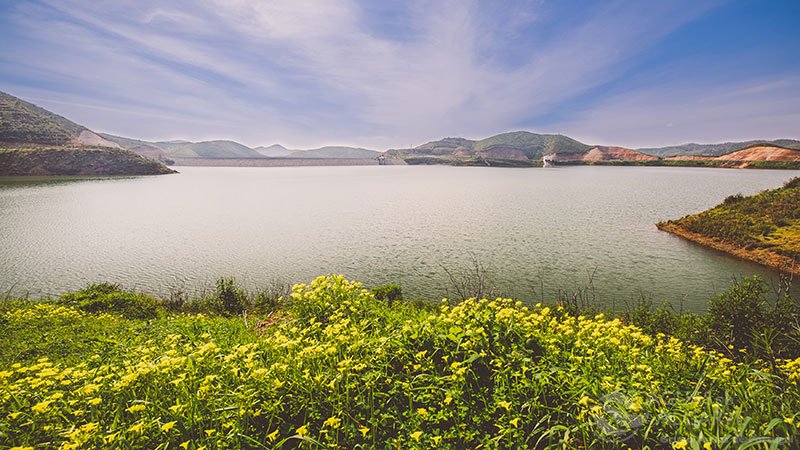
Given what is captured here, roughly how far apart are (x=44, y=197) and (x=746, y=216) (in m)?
99.6

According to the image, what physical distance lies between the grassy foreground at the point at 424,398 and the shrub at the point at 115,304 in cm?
1028

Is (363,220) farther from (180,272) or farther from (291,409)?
(291,409)

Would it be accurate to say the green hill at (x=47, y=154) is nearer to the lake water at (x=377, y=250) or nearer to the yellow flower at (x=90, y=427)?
the lake water at (x=377, y=250)

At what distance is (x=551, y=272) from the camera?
21578mm

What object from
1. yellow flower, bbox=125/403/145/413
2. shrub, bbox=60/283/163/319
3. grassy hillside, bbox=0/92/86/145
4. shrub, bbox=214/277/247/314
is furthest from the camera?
grassy hillside, bbox=0/92/86/145

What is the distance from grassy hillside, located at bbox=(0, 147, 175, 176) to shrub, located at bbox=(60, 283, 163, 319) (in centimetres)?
14259

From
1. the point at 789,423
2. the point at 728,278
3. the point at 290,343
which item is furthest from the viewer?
the point at 728,278

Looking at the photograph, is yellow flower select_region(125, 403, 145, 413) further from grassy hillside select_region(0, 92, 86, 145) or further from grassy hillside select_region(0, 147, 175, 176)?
grassy hillside select_region(0, 92, 86, 145)

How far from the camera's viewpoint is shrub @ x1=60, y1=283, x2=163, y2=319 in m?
14.8

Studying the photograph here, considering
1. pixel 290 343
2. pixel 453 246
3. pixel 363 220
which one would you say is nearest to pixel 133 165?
pixel 363 220

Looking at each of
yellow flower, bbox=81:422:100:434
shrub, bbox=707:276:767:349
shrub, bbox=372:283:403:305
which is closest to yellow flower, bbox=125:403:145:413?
yellow flower, bbox=81:422:100:434

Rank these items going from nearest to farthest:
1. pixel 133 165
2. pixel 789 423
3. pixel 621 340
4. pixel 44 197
Result: pixel 789 423, pixel 621 340, pixel 44 197, pixel 133 165

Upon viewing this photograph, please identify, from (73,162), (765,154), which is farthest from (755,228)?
(765,154)

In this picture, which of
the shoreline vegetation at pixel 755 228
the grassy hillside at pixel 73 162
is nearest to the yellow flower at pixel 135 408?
the shoreline vegetation at pixel 755 228
